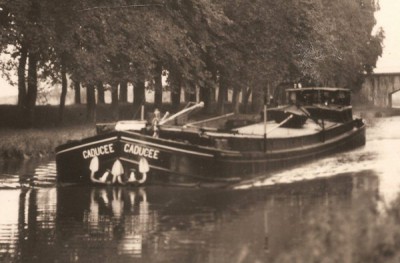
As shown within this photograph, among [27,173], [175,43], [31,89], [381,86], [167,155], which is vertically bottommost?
[27,173]

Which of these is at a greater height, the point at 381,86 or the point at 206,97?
the point at 381,86

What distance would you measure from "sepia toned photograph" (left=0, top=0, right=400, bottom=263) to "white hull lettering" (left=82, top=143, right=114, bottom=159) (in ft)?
0.11

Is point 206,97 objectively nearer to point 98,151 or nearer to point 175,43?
point 175,43

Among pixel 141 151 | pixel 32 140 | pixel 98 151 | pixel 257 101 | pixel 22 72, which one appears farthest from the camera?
pixel 257 101

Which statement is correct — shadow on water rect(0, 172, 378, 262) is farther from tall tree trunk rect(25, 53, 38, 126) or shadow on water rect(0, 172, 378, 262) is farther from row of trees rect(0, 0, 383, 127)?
tall tree trunk rect(25, 53, 38, 126)

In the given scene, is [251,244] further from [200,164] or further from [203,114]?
[203,114]

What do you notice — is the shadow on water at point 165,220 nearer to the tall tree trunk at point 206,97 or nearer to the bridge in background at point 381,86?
the tall tree trunk at point 206,97

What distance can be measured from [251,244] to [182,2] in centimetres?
3203

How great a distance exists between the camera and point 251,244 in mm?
12812

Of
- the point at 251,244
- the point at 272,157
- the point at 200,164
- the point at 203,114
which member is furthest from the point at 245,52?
the point at 251,244

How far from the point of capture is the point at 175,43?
41.8 meters

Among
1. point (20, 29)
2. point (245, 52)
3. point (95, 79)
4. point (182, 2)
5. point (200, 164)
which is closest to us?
point (200, 164)

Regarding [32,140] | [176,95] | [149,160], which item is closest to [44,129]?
[32,140]

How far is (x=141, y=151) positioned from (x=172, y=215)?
4.93 metres
